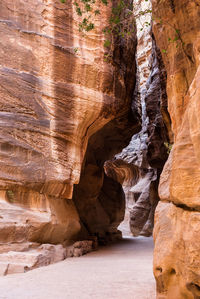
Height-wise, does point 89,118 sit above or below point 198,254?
above

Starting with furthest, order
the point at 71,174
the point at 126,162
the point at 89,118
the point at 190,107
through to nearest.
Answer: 1. the point at 126,162
2. the point at 89,118
3. the point at 71,174
4. the point at 190,107

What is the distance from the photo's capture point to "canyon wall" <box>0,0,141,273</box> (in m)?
8.18

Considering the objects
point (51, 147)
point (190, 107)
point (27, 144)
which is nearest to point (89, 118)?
point (51, 147)

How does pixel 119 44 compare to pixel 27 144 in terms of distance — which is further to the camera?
pixel 119 44

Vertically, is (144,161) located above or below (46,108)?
below

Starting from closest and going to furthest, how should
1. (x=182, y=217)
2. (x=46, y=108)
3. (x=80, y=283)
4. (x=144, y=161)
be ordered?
(x=182, y=217)
(x=80, y=283)
(x=46, y=108)
(x=144, y=161)

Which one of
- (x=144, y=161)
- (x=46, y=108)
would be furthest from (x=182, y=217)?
(x=144, y=161)

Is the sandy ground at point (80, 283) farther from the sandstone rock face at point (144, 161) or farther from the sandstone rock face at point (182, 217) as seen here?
the sandstone rock face at point (144, 161)

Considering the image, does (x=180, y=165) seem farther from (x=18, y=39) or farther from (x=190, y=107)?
(x=18, y=39)

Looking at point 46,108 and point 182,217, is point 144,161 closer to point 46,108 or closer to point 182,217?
point 46,108

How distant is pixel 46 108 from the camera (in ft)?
30.3

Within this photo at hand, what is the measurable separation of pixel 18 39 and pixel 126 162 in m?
18.6

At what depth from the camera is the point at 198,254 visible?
2.80 m

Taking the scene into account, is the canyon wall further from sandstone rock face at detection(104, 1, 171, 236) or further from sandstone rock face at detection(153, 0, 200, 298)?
sandstone rock face at detection(104, 1, 171, 236)
